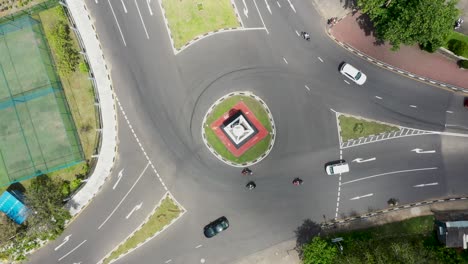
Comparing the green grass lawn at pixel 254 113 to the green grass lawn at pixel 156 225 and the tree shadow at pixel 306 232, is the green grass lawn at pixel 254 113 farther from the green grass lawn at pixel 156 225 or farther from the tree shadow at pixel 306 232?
the tree shadow at pixel 306 232

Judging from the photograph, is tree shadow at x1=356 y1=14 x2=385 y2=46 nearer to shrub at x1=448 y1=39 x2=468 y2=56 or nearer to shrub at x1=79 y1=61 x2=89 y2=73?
shrub at x1=448 y1=39 x2=468 y2=56

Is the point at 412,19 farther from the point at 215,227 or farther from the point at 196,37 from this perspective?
the point at 215,227

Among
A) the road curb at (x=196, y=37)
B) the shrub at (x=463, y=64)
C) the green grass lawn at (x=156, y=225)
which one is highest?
the road curb at (x=196, y=37)

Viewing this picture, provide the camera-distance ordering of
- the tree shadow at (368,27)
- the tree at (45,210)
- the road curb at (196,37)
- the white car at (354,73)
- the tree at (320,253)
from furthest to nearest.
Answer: the road curb at (196,37) < the tree shadow at (368,27) < the white car at (354,73) < the tree at (45,210) < the tree at (320,253)

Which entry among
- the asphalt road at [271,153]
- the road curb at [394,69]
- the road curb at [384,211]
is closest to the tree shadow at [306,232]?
the asphalt road at [271,153]

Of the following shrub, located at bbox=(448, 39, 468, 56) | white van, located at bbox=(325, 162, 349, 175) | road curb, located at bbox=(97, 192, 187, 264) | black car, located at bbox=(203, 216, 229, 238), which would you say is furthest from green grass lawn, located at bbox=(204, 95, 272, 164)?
shrub, located at bbox=(448, 39, 468, 56)

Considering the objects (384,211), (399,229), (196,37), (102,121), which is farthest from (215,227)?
(196,37)
